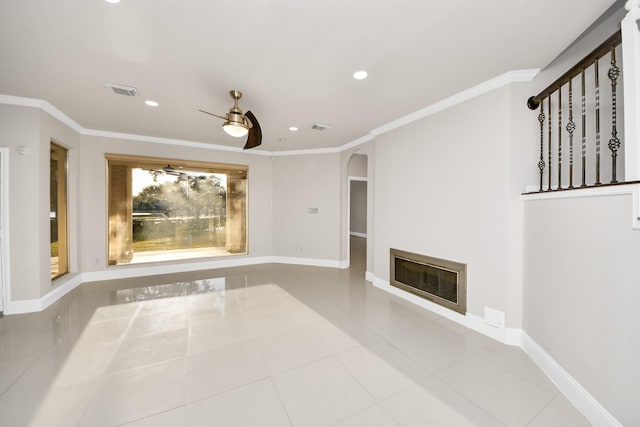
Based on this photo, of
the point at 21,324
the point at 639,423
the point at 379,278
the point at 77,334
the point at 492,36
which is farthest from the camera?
the point at 379,278

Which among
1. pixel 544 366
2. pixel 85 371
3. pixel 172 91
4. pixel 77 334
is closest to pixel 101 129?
pixel 172 91

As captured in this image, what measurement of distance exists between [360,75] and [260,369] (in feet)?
9.88

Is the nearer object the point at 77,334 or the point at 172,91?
the point at 77,334

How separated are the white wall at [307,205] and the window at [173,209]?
88 centimetres

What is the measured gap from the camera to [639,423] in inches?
51.4

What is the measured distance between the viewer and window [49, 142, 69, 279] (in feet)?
12.2

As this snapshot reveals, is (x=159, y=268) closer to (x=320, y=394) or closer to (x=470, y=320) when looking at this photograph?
(x=320, y=394)

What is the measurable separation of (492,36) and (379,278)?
11.5ft

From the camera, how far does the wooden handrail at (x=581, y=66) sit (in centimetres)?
163

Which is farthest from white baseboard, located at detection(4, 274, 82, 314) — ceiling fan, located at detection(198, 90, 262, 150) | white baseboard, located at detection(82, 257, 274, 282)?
ceiling fan, located at detection(198, 90, 262, 150)

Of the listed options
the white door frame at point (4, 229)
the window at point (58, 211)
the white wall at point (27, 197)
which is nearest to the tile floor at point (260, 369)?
the white door frame at point (4, 229)

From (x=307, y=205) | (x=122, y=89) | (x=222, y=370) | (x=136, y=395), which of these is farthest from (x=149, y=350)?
(x=307, y=205)

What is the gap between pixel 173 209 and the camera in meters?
5.45

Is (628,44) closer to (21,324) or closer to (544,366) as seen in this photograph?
(544,366)
